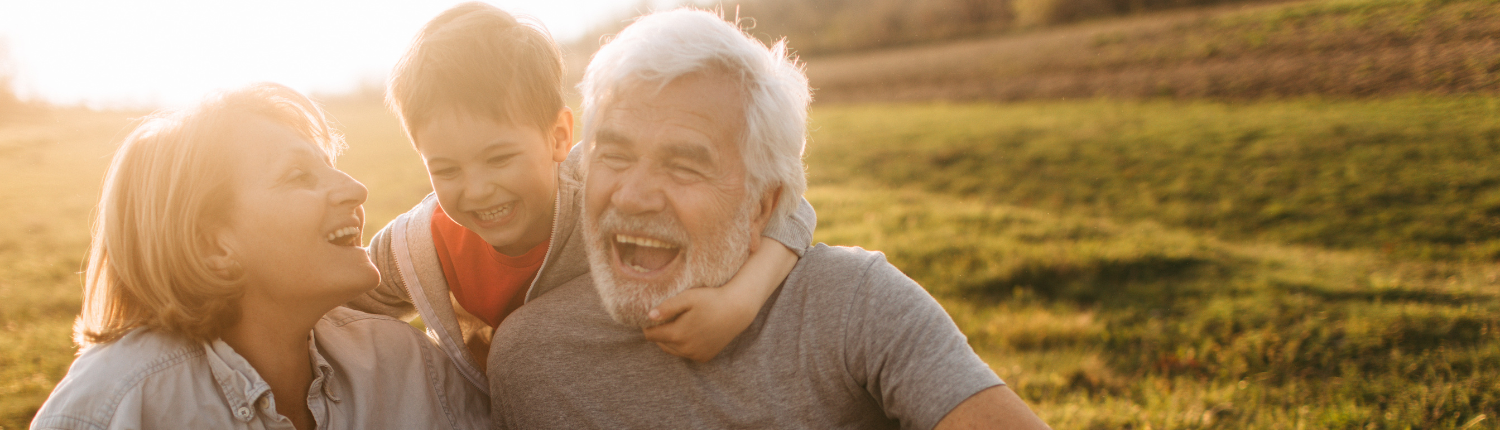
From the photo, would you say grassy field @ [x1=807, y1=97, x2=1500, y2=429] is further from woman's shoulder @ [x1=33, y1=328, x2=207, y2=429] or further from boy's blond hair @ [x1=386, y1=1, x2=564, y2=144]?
woman's shoulder @ [x1=33, y1=328, x2=207, y2=429]

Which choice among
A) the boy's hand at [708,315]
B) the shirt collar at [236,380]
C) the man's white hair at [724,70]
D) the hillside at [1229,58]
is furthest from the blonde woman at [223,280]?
the hillside at [1229,58]

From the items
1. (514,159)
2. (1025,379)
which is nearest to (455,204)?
(514,159)

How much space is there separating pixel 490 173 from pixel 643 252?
620mm

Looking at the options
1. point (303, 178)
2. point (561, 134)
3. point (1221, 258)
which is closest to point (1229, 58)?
point (1221, 258)

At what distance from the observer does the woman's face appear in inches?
91.4

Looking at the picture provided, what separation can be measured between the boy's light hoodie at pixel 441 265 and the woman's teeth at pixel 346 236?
30 centimetres

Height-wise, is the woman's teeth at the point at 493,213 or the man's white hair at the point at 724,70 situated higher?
the man's white hair at the point at 724,70

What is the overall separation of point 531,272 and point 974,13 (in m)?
27.1

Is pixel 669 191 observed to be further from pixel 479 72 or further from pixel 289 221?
pixel 289 221

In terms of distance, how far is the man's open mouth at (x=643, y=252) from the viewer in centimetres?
254

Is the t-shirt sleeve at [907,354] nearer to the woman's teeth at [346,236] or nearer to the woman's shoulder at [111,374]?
the woman's teeth at [346,236]

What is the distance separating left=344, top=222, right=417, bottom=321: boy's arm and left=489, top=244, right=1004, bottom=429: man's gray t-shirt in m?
0.65

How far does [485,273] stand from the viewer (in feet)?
9.88

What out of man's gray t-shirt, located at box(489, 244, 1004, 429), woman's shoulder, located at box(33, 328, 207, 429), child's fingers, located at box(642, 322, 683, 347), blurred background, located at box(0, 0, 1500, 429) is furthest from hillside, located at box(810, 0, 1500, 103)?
woman's shoulder, located at box(33, 328, 207, 429)
